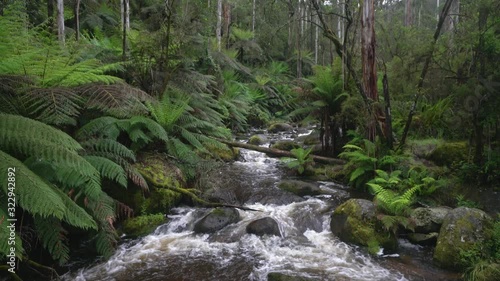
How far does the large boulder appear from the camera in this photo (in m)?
4.69


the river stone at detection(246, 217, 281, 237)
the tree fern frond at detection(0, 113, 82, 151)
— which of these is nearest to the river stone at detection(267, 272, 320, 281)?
the river stone at detection(246, 217, 281, 237)

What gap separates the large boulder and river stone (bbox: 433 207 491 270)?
605 millimetres

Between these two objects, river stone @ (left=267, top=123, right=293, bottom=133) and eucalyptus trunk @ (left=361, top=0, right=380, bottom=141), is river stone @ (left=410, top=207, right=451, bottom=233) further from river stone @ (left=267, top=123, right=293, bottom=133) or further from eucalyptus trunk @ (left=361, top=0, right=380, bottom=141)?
river stone @ (left=267, top=123, right=293, bottom=133)

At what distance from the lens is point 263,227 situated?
5.09 metres

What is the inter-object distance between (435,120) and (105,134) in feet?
21.9

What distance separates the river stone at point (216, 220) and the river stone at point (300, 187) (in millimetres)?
1638

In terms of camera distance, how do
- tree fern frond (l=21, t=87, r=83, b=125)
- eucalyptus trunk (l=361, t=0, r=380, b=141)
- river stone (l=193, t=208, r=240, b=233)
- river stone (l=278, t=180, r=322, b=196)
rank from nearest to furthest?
1. tree fern frond (l=21, t=87, r=83, b=125)
2. river stone (l=193, t=208, r=240, b=233)
3. river stone (l=278, t=180, r=322, b=196)
4. eucalyptus trunk (l=361, t=0, r=380, b=141)

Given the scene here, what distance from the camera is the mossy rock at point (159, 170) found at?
5.40 metres

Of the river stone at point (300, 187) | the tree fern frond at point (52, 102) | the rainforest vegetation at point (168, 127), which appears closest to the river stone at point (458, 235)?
the rainforest vegetation at point (168, 127)

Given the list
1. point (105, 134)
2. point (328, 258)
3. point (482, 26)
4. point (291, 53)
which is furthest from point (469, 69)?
Answer: point (291, 53)

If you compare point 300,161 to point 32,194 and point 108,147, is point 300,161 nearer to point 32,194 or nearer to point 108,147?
point 108,147

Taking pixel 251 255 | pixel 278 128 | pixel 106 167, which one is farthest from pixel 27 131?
pixel 278 128

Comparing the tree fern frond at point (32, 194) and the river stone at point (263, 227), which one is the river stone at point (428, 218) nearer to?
the river stone at point (263, 227)

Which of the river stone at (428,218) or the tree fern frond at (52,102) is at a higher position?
the tree fern frond at (52,102)
